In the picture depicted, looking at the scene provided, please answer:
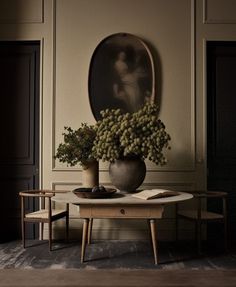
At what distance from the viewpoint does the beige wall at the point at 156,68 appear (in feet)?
13.8

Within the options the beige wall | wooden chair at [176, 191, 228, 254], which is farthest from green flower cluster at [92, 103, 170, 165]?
the beige wall

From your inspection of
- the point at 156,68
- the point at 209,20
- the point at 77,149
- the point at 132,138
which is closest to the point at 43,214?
the point at 77,149

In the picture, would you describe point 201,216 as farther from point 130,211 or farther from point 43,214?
point 43,214

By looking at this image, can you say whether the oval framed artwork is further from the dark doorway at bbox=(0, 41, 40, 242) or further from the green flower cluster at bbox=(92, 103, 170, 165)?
the green flower cluster at bbox=(92, 103, 170, 165)

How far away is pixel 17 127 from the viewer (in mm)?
4359

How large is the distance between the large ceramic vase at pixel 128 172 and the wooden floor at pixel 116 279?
2.37 metres

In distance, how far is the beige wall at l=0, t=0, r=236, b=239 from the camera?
4207 mm

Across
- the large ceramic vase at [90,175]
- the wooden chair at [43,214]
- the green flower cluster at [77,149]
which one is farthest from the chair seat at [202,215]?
the wooden chair at [43,214]

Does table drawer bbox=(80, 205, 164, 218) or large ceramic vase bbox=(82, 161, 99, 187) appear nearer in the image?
table drawer bbox=(80, 205, 164, 218)

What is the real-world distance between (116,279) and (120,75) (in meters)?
3.51

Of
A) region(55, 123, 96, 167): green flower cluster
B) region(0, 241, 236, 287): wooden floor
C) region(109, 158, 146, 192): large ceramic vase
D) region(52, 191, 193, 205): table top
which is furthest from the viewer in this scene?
region(55, 123, 96, 167): green flower cluster

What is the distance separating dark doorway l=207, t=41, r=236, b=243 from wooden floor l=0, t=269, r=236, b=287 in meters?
3.48

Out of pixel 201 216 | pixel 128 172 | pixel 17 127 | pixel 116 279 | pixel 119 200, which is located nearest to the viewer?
pixel 116 279

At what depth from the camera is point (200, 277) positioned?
1012 mm
